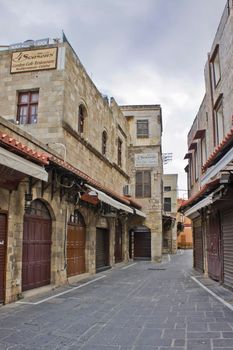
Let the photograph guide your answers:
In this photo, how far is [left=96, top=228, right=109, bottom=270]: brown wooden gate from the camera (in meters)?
17.6

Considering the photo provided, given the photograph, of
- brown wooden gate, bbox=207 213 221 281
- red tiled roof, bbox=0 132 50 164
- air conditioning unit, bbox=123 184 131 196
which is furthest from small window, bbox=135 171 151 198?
red tiled roof, bbox=0 132 50 164

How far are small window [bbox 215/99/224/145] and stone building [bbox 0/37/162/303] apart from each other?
15.0ft

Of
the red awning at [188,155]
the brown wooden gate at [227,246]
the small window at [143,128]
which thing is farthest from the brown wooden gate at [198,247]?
the small window at [143,128]

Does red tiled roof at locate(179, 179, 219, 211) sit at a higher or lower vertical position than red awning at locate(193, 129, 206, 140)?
lower

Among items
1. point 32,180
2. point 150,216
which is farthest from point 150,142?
point 32,180

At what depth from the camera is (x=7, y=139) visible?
6.62m

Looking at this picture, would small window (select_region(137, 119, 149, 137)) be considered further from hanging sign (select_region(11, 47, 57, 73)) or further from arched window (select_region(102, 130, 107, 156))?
hanging sign (select_region(11, 47, 57, 73))

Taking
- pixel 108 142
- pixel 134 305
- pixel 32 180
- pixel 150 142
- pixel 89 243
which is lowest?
pixel 134 305

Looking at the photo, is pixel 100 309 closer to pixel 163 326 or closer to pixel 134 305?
pixel 134 305

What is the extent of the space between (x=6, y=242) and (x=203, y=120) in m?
10.8

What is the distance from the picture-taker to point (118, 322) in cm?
690

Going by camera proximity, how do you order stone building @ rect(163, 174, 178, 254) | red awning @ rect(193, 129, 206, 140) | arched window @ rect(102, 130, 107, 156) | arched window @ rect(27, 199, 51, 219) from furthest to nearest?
stone building @ rect(163, 174, 178, 254), arched window @ rect(102, 130, 107, 156), red awning @ rect(193, 129, 206, 140), arched window @ rect(27, 199, 51, 219)

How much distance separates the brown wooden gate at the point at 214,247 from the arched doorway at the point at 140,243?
41.7 feet

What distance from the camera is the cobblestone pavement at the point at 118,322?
5484 mm
